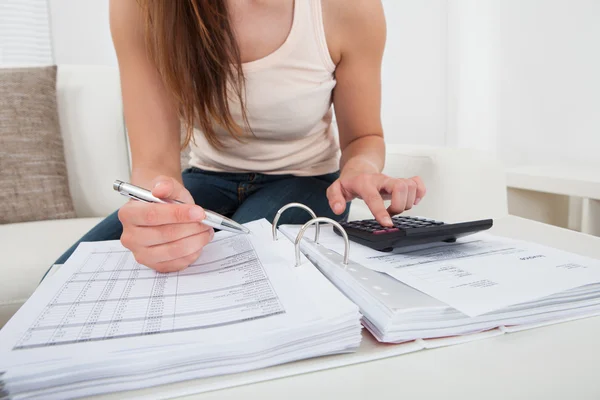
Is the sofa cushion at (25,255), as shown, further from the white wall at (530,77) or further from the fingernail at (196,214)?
the white wall at (530,77)

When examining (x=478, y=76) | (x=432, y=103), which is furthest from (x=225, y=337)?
(x=432, y=103)

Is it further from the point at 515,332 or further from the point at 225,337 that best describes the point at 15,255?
the point at 515,332

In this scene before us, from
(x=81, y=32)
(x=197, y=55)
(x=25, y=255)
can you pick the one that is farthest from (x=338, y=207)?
(x=81, y=32)

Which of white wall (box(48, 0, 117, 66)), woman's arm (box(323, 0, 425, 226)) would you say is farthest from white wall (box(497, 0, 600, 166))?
white wall (box(48, 0, 117, 66))

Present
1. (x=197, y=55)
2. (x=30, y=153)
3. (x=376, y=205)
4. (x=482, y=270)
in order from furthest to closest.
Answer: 1. (x=30, y=153)
2. (x=197, y=55)
3. (x=376, y=205)
4. (x=482, y=270)

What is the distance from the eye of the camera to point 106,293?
0.37 meters

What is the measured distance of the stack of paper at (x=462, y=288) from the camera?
0.32 m

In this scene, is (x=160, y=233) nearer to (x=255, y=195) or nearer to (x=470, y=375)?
(x=470, y=375)

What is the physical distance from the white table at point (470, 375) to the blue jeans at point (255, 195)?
1.63ft

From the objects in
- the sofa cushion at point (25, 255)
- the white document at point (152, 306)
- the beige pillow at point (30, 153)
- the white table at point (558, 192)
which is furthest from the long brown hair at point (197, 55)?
the white table at point (558, 192)

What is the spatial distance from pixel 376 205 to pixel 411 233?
0.31 ft

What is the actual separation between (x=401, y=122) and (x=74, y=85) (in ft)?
5.01

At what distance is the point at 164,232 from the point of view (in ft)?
1.38

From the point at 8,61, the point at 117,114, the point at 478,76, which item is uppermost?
the point at 8,61
